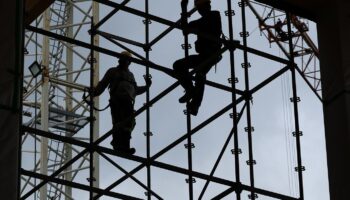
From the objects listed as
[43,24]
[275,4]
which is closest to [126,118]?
[275,4]

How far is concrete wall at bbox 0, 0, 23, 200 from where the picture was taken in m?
15.3

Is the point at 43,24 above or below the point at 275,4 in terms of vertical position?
above

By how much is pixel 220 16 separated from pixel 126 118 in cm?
242

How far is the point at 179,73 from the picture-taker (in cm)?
1992

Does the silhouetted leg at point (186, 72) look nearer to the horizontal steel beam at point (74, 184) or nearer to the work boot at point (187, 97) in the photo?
the work boot at point (187, 97)

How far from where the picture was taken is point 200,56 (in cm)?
2023

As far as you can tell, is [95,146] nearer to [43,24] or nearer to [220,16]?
[220,16]

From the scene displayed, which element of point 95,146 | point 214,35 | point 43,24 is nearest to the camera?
point 95,146

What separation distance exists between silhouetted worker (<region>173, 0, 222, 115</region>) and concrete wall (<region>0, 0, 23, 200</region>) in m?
4.23

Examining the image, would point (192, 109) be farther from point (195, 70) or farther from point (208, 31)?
point (208, 31)

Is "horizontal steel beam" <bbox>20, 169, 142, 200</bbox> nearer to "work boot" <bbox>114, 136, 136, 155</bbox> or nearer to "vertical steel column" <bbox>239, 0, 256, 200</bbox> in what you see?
"work boot" <bbox>114, 136, 136, 155</bbox>

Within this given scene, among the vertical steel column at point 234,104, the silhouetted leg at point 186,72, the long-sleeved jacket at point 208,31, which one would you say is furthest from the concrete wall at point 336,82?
the silhouetted leg at point 186,72

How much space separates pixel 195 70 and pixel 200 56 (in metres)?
0.37

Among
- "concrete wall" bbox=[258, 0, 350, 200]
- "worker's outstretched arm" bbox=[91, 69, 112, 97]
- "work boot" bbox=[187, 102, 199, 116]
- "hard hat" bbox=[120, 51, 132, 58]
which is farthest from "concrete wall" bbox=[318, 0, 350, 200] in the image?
"worker's outstretched arm" bbox=[91, 69, 112, 97]
